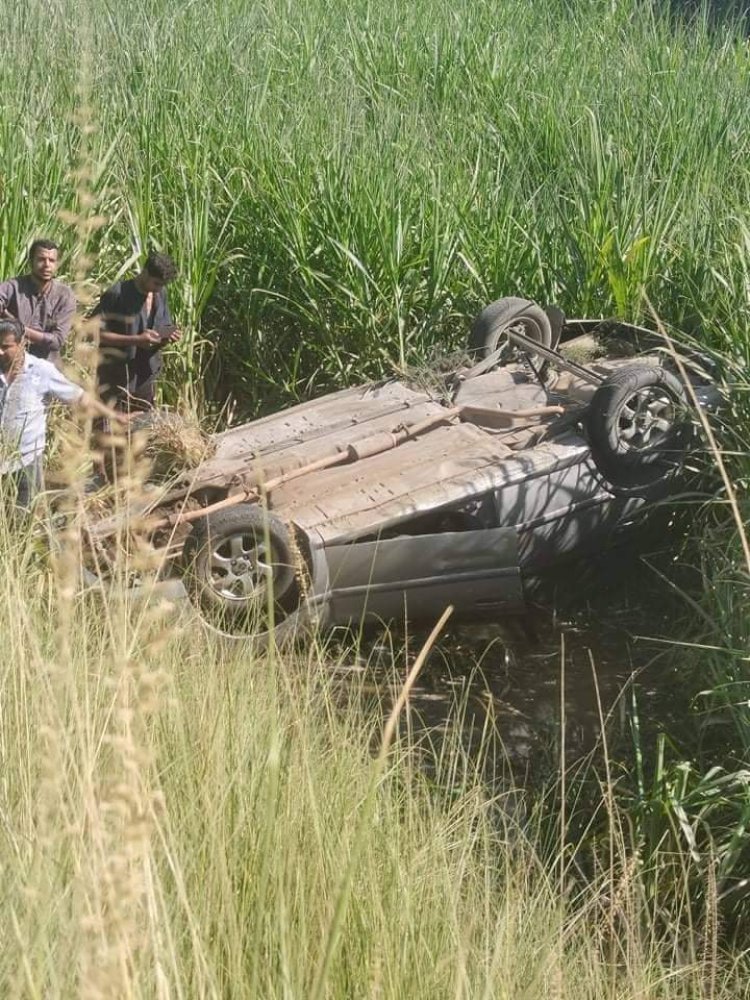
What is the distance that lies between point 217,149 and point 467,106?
205cm

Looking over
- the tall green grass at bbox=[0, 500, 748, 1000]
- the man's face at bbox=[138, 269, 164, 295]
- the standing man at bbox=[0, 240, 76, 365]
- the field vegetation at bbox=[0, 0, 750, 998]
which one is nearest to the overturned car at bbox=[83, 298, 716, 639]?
the field vegetation at bbox=[0, 0, 750, 998]

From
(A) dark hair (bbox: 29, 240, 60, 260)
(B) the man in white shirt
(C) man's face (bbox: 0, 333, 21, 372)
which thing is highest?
(A) dark hair (bbox: 29, 240, 60, 260)

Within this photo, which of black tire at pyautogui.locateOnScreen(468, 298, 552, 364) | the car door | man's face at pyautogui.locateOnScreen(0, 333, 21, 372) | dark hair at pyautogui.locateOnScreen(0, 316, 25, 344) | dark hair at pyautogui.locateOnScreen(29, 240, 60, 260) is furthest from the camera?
black tire at pyautogui.locateOnScreen(468, 298, 552, 364)

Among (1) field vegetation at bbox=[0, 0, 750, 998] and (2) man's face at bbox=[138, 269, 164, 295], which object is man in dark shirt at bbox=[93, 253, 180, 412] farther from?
(1) field vegetation at bbox=[0, 0, 750, 998]

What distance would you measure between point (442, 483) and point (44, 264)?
2226 millimetres

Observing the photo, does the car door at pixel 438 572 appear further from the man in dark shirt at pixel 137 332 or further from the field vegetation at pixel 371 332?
the man in dark shirt at pixel 137 332

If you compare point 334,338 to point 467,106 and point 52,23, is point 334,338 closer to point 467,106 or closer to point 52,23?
point 467,106

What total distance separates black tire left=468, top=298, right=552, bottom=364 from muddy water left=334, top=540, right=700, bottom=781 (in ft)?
4.50

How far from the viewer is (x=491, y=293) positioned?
8.72m

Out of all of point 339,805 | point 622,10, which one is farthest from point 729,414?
point 622,10

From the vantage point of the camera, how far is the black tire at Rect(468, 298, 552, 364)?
26.1 ft

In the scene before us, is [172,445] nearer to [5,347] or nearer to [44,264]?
[44,264]

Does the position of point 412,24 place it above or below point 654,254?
above

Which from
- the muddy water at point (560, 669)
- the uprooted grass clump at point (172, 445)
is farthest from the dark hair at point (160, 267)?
the muddy water at point (560, 669)
